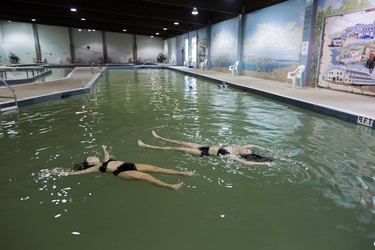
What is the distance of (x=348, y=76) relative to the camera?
8.03 m

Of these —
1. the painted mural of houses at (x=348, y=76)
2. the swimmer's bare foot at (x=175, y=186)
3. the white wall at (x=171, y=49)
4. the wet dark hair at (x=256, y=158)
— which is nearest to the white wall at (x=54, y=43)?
the white wall at (x=171, y=49)

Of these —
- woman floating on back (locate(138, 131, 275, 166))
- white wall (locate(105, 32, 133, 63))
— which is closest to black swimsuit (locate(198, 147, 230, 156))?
woman floating on back (locate(138, 131, 275, 166))

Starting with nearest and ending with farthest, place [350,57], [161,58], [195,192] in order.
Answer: [195,192]
[350,57]
[161,58]

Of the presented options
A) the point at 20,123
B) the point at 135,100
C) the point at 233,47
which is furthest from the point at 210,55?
the point at 20,123

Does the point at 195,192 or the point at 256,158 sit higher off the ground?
the point at 256,158

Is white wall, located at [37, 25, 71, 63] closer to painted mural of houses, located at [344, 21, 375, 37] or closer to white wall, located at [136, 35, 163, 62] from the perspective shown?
white wall, located at [136, 35, 163, 62]

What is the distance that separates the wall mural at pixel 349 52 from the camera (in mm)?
7336

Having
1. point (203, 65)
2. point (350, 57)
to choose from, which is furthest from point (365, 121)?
point (203, 65)

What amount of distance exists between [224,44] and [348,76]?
31.6ft

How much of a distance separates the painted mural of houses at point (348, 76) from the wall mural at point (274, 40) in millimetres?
1812

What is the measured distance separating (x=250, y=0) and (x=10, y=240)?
13.9m

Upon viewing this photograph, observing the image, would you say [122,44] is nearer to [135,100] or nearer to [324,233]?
[135,100]

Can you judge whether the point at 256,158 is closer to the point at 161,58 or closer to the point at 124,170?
the point at 124,170

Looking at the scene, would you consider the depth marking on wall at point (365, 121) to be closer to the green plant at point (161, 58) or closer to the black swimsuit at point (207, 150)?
the black swimsuit at point (207, 150)
